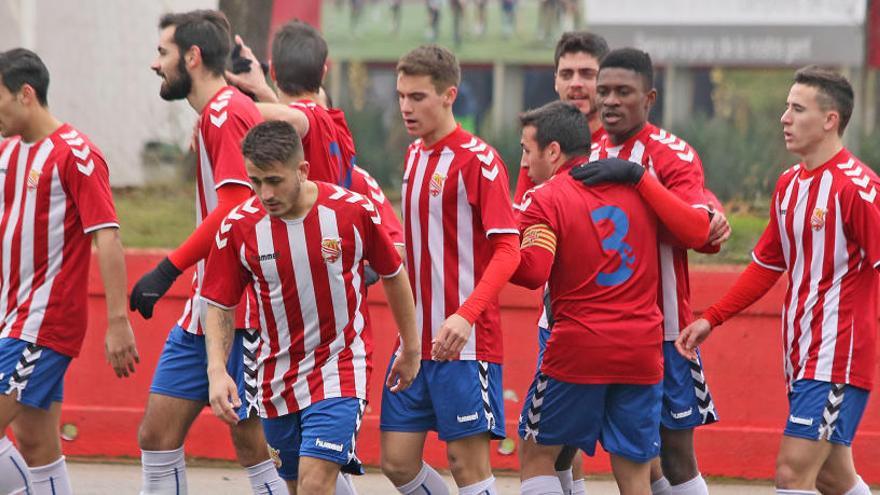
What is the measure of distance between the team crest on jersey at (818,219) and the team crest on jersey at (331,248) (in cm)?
197

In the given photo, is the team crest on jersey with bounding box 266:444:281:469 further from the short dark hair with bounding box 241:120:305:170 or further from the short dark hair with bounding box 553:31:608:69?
the short dark hair with bounding box 553:31:608:69

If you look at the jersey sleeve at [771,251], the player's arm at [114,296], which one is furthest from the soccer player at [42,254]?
the jersey sleeve at [771,251]

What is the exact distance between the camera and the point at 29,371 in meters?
6.47

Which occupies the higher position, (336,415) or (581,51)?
(581,51)

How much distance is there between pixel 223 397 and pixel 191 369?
0.88 m

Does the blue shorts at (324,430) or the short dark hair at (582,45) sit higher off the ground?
the short dark hair at (582,45)

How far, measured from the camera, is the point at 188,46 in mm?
6520

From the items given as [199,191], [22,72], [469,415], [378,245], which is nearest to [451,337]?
[378,245]

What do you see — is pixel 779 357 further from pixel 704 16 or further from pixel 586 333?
pixel 704 16

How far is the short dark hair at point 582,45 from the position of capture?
7254 mm

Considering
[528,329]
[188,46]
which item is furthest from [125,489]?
[188,46]

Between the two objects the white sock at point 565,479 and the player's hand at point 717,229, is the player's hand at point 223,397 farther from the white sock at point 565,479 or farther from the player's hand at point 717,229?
the player's hand at point 717,229

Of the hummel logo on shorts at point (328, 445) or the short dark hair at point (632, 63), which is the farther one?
the short dark hair at point (632, 63)

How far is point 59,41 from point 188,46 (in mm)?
9752
